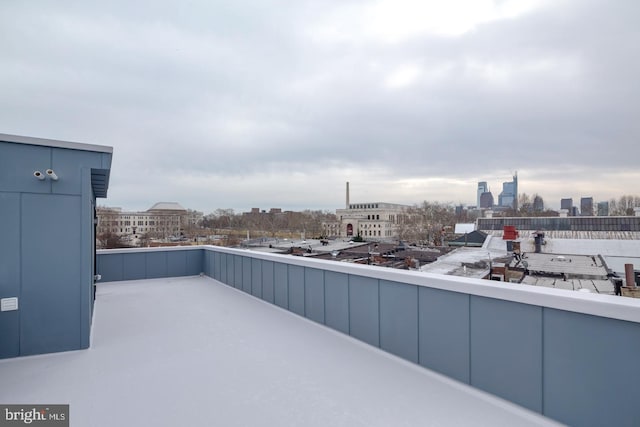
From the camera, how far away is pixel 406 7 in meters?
9.38

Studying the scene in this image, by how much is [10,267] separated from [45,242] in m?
0.38

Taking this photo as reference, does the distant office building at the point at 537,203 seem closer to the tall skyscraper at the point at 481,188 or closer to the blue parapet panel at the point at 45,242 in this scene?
the tall skyscraper at the point at 481,188

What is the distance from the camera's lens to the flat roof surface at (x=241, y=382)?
2.22m

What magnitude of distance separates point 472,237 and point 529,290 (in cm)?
2232

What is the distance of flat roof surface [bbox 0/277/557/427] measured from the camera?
222 cm

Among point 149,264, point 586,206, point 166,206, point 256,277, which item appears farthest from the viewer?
point 166,206

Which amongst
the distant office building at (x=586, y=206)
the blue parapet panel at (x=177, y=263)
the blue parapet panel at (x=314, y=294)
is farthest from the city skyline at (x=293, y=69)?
the blue parapet panel at (x=314, y=294)

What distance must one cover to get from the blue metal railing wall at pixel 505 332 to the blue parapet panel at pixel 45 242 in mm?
2852

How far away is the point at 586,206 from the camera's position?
22.3m

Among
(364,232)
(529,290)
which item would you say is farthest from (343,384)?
(364,232)

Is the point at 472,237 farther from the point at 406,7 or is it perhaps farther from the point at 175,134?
the point at 175,134

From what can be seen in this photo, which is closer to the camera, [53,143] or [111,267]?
[53,143]

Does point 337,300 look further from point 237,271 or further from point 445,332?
point 237,271

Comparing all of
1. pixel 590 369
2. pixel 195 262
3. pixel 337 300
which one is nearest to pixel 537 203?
pixel 195 262
